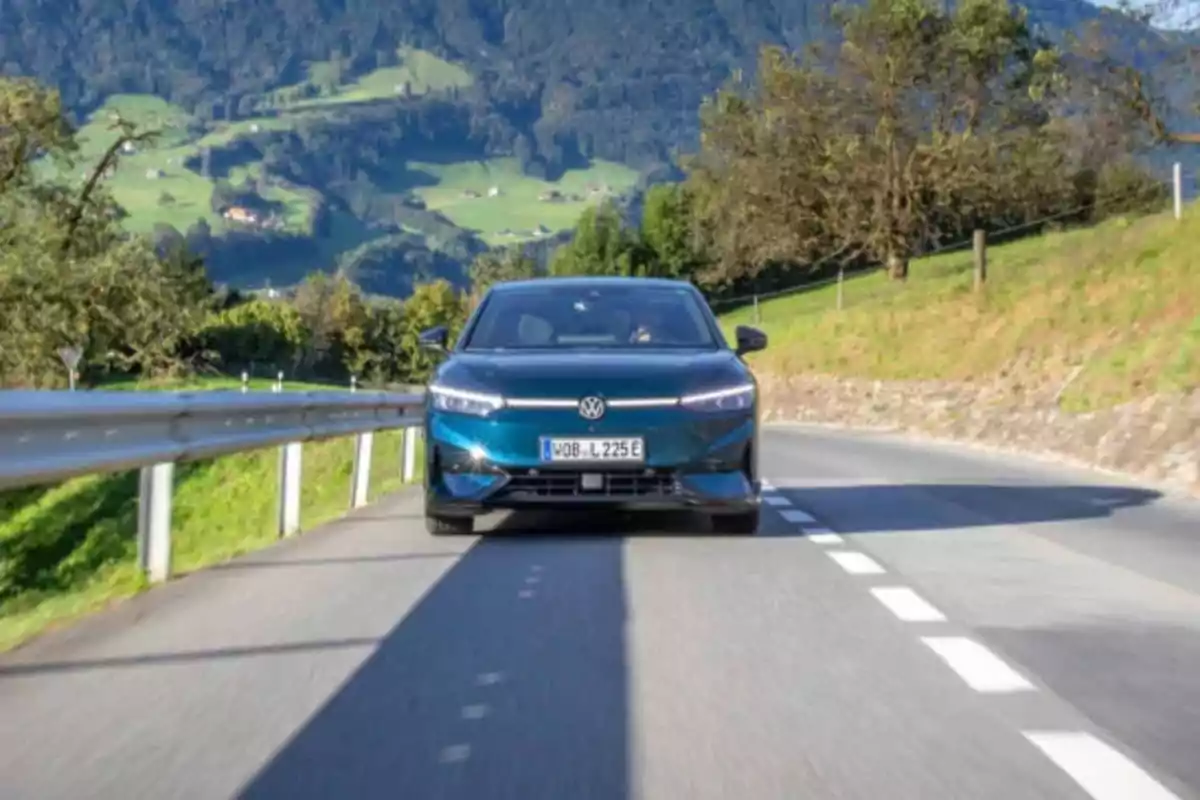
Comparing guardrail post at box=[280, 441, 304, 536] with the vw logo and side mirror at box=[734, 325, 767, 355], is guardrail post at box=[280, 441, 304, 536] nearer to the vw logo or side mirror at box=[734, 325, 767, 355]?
the vw logo

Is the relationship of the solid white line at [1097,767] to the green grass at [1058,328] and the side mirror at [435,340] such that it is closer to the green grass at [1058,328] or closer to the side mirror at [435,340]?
the side mirror at [435,340]

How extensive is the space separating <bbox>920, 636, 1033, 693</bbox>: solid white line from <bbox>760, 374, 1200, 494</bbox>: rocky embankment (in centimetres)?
928

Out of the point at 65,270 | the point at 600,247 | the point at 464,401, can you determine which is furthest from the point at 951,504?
the point at 600,247

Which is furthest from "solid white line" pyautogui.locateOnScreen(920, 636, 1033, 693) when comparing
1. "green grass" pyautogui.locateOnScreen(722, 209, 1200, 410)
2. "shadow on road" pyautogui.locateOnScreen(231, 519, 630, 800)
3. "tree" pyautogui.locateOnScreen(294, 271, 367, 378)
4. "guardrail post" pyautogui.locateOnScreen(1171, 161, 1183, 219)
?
"tree" pyautogui.locateOnScreen(294, 271, 367, 378)

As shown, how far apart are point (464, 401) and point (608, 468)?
36.8 inches

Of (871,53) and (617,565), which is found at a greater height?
(871,53)

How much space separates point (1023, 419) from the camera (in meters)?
25.3

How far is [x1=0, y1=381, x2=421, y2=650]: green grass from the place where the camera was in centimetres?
1895

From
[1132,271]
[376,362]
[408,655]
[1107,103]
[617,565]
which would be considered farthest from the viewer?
[376,362]

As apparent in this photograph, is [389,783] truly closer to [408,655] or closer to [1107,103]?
[408,655]

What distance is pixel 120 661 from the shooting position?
22.6 ft

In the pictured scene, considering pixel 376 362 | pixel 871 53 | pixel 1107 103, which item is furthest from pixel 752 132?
pixel 376 362

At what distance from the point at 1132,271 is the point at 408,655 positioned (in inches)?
994

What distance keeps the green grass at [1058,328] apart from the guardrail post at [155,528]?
14.0 m
